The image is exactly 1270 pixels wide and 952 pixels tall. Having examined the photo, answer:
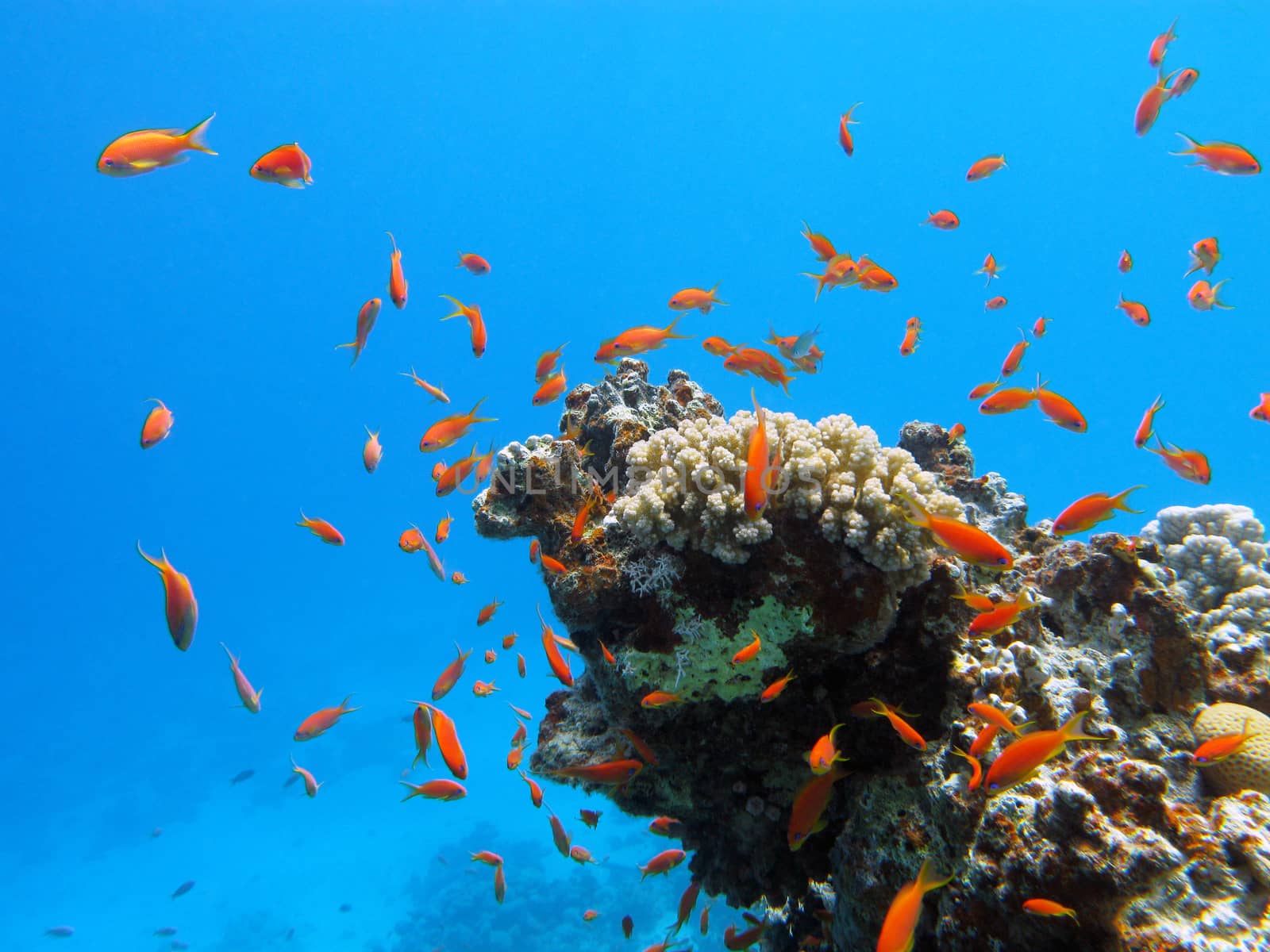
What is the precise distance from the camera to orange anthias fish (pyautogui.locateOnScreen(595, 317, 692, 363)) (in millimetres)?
5219

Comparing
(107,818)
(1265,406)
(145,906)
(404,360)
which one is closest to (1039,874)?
(1265,406)

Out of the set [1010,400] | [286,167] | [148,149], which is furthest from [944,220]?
[148,149]

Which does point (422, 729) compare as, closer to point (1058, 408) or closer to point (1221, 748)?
point (1221, 748)

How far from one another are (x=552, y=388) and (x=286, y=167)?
9.76ft

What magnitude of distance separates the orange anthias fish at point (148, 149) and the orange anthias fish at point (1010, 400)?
7.16m

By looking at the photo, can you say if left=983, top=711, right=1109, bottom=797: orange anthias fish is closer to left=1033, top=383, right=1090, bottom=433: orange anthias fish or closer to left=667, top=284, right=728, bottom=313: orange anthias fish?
left=1033, top=383, right=1090, bottom=433: orange anthias fish

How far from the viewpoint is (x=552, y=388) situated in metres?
5.98

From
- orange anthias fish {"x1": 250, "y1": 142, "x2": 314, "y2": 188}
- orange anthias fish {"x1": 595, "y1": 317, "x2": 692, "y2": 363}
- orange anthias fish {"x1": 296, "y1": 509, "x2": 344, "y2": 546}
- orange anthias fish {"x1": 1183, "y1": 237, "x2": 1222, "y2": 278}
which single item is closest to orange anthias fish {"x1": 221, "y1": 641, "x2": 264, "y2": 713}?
orange anthias fish {"x1": 296, "y1": 509, "x2": 344, "y2": 546}

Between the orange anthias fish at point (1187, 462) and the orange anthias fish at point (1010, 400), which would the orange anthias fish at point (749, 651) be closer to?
the orange anthias fish at point (1010, 400)

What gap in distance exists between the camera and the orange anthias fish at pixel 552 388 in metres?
5.98

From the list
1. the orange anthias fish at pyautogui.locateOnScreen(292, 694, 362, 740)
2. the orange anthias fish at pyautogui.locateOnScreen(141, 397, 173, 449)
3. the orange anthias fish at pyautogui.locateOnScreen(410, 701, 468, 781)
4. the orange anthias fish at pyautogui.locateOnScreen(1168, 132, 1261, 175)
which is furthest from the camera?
the orange anthias fish at pyautogui.locateOnScreen(292, 694, 362, 740)

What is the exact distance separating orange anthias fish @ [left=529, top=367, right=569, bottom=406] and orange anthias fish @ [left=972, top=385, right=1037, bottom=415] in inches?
174

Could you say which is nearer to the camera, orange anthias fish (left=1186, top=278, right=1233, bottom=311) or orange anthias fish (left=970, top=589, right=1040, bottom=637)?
orange anthias fish (left=970, top=589, right=1040, bottom=637)

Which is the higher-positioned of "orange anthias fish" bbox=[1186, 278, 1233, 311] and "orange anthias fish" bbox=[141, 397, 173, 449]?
"orange anthias fish" bbox=[1186, 278, 1233, 311]
